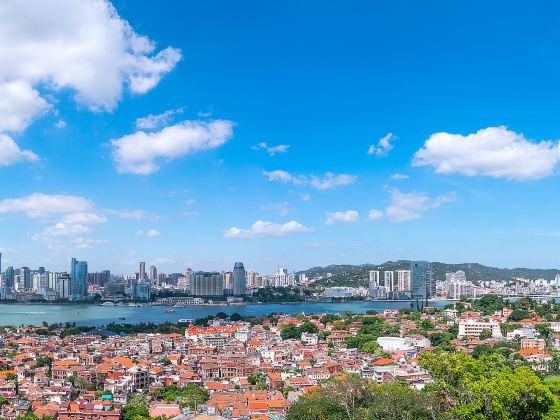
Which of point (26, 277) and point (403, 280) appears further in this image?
point (26, 277)

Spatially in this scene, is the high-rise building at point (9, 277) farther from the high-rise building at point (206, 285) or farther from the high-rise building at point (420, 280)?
the high-rise building at point (420, 280)

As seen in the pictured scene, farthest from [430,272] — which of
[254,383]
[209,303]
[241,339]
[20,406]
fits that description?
[20,406]

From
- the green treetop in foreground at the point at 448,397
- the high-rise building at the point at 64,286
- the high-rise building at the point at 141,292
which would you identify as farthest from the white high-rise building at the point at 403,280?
the green treetop in foreground at the point at 448,397

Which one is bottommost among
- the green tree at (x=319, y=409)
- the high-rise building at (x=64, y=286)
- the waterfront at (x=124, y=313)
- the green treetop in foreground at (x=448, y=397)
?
the waterfront at (x=124, y=313)

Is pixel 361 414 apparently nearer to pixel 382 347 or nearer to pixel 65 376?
pixel 65 376

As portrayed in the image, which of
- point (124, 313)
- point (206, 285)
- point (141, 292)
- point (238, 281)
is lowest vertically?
point (124, 313)

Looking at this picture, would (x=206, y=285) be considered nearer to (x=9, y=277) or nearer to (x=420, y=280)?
(x=420, y=280)

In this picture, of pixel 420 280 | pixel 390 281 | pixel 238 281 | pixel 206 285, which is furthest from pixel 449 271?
pixel 206 285
